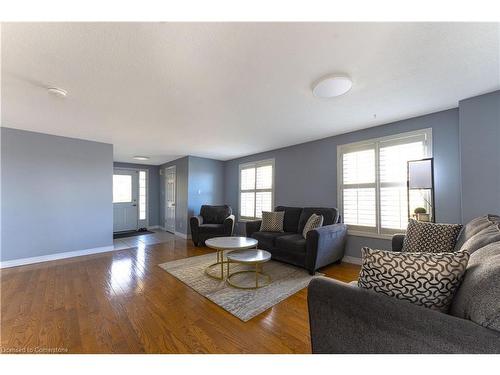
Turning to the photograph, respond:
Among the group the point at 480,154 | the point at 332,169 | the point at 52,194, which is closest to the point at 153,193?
the point at 52,194

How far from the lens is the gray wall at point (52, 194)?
10.6 feet

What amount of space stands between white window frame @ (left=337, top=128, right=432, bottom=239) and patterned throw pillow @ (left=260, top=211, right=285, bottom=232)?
3.58ft

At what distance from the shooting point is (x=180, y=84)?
6.48 ft

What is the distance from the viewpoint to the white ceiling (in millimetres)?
1344

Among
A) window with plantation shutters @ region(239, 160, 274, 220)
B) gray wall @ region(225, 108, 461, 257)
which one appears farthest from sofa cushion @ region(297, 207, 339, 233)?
window with plantation shutters @ region(239, 160, 274, 220)

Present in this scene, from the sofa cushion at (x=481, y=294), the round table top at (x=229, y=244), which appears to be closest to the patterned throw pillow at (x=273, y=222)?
the round table top at (x=229, y=244)

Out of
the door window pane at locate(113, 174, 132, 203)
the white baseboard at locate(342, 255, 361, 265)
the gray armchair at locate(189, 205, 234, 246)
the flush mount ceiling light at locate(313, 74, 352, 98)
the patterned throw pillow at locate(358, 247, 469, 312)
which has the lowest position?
the white baseboard at locate(342, 255, 361, 265)

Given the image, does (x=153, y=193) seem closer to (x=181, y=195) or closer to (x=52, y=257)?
(x=181, y=195)

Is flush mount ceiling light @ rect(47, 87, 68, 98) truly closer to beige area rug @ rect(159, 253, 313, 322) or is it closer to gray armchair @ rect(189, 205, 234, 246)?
beige area rug @ rect(159, 253, 313, 322)

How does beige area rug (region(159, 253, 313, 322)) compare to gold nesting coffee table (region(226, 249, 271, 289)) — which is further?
gold nesting coffee table (region(226, 249, 271, 289))

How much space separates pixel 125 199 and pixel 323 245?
5.95m

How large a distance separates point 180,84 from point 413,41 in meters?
1.93

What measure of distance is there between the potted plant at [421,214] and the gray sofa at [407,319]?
5.43 feet
